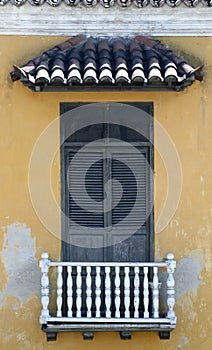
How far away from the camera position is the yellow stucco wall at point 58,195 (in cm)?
917

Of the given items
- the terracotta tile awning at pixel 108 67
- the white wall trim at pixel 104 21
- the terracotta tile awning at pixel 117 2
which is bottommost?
the terracotta tile awning at pixel 108 67

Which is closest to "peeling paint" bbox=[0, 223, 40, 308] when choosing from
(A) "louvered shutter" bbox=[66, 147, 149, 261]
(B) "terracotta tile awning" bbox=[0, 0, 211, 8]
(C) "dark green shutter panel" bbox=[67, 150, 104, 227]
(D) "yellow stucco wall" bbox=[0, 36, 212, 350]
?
(D) "yellow stucco wall" bbox=[0, 36, 212, 350]

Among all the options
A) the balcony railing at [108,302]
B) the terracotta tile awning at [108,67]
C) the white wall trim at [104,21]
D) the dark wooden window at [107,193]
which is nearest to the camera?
the terracotta tile awning at [108,67]

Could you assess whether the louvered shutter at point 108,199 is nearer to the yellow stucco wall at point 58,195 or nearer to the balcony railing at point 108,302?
the yellow stucco wall at point 58,195

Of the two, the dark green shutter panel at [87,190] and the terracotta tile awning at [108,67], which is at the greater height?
the terracotta tile awning at [108,67]

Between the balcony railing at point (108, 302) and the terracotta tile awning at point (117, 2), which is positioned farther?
the terracotta tile awning at point (117, 2)

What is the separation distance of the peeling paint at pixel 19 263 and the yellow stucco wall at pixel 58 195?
12 mm

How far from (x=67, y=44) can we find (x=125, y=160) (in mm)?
1600

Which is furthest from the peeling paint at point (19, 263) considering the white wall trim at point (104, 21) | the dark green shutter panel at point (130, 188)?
the white wall trim at point (104, 21)

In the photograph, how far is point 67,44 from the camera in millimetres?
9078

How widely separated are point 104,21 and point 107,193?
2.14 metres

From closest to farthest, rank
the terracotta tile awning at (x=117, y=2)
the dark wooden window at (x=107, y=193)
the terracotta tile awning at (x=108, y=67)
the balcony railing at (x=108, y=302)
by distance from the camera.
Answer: the terracotta tile awning at (x=108, y=67)
the balcony railing at (x=108, y=302)
the terracotta tile awning at (x=117, y=2)
the dark wooden window at (x=107, y=193)

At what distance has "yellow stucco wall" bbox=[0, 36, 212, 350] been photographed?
361 inches

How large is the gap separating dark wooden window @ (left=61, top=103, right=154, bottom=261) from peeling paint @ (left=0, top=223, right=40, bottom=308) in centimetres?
44
